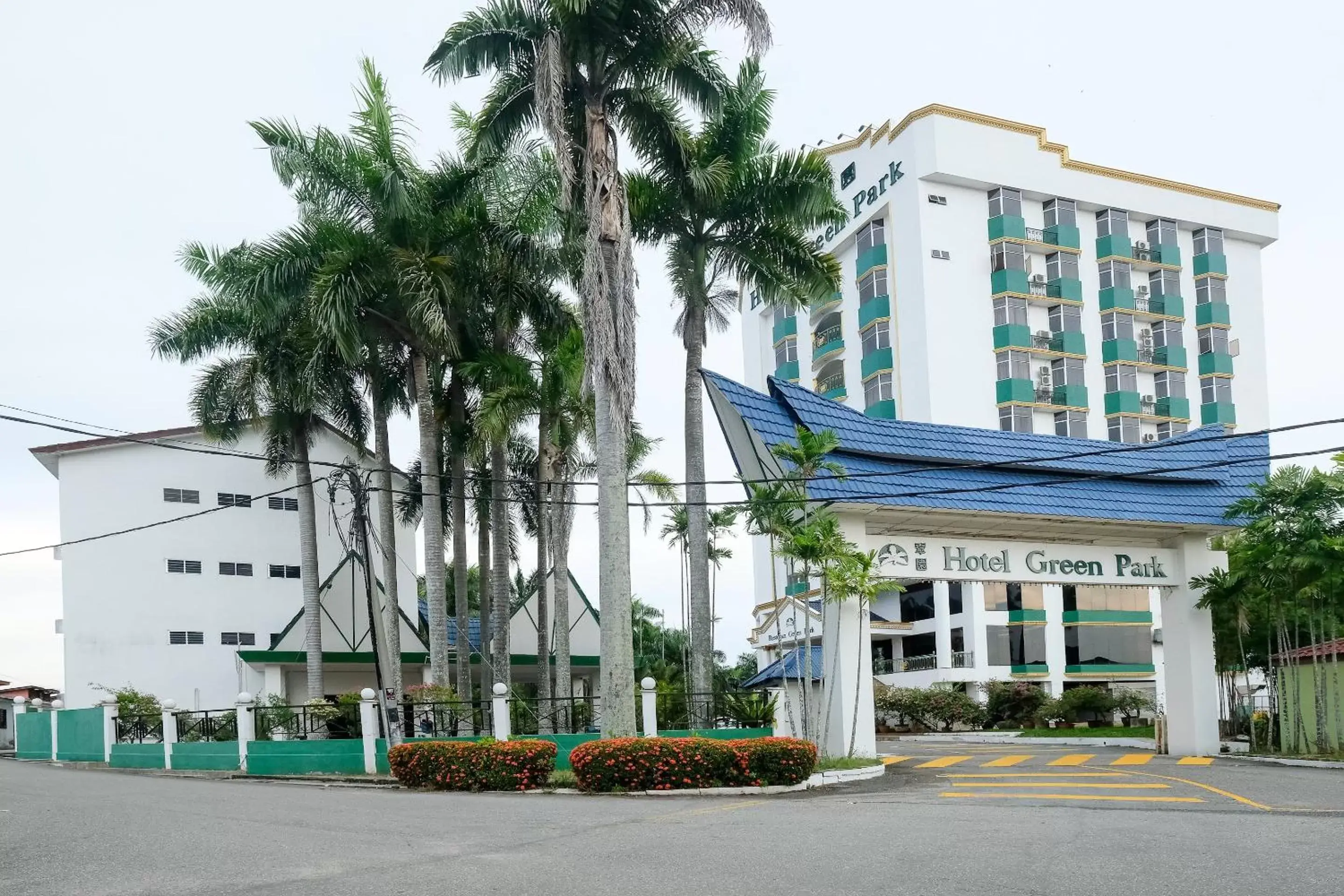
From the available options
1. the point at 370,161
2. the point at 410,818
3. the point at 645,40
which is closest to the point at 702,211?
the point at 645,40

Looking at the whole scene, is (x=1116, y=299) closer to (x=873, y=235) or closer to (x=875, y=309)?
(x=875, y=309)

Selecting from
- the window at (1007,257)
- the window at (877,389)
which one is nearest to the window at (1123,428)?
the window at (1007,257)

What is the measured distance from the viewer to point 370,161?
28.7 m

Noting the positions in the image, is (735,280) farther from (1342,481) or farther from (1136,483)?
(1342,481)

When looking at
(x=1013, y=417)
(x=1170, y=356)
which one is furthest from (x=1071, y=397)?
(x=1170, y=356)

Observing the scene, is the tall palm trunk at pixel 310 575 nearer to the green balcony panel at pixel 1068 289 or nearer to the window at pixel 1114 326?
the green balcony panel at pixel 1068 289

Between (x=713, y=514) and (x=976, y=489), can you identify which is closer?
(x=976, y=489)

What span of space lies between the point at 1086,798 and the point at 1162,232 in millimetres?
54702

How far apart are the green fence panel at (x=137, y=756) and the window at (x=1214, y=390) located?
53.8 m

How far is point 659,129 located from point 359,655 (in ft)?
73.5

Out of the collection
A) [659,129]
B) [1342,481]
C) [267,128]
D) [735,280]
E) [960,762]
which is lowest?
[960,762]

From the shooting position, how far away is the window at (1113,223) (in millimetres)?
64750

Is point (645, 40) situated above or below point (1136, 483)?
above

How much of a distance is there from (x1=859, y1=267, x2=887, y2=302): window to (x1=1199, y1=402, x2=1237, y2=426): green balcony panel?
57.7 ft
